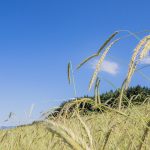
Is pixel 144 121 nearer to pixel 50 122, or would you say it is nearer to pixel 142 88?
pixel 50 122

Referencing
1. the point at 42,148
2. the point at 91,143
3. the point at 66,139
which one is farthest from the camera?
the point at 42,148

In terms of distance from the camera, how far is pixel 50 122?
933 mm

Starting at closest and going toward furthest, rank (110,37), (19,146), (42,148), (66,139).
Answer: (66,139)
(110,37)
(19,146)
(42,148)

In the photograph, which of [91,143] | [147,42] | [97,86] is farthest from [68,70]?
[91,143]

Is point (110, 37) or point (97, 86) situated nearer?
point (110, 37)

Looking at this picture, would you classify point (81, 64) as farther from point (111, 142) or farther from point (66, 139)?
point (111, 142)

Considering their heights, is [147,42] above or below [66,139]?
above

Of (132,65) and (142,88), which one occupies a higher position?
(132,65)

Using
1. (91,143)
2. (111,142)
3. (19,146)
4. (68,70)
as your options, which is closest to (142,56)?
(91,143)

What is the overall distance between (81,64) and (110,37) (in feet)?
0.50

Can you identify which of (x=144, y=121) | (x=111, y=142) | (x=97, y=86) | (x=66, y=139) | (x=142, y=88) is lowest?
(x=142, y=88)

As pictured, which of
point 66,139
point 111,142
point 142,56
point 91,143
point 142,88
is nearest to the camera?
point 66,139

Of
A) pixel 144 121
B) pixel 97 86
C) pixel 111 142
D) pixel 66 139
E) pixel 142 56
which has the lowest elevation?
pixel 111 142

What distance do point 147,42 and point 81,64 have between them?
0.28 m
